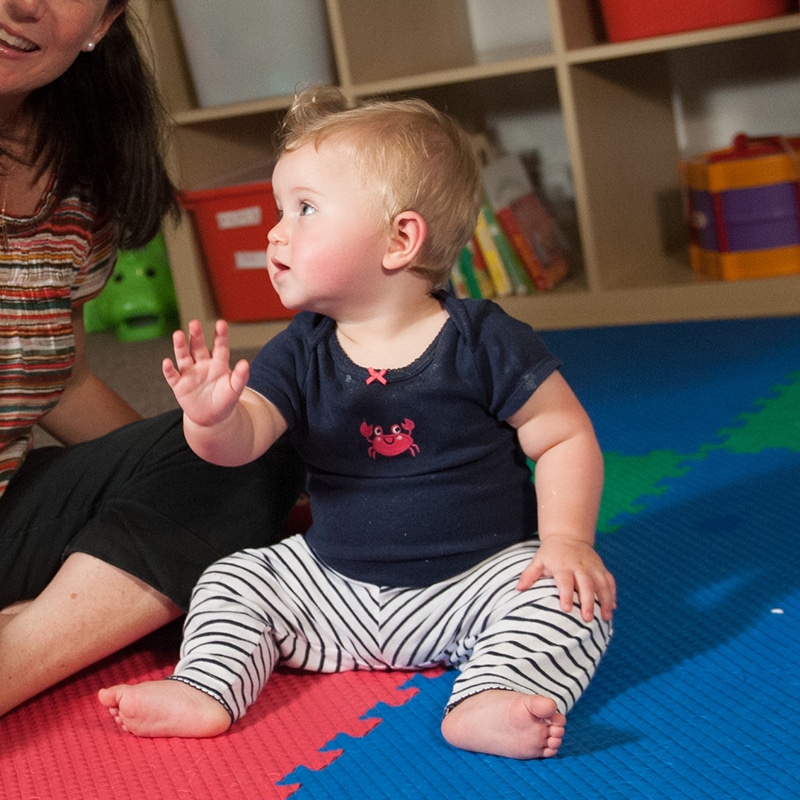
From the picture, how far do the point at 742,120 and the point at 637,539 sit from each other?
4.69 ft

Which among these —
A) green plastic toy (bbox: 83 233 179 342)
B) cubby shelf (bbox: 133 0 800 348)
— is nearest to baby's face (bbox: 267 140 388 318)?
cubby shelf (bbox: 133 0 800 348)

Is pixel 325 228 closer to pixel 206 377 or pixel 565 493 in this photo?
pixel 206 377

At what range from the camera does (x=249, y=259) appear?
2285mm

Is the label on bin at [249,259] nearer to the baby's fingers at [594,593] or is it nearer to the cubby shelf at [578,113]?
the cubby shelf at [578,113]

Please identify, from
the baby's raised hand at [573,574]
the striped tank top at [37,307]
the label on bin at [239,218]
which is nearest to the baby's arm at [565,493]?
the baby's raised hand at [573,574]

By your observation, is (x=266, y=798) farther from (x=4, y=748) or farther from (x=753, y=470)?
(x=753, y=470)

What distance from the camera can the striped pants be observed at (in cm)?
87

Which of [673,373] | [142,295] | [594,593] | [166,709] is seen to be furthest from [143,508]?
[142,295]

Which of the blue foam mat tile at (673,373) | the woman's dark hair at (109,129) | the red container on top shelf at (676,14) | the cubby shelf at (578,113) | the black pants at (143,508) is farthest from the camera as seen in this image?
the cubby shelf at (578,113)

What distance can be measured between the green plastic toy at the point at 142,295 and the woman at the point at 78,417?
49.8 inches

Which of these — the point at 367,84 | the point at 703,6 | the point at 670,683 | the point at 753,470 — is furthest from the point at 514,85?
the point at 670,683

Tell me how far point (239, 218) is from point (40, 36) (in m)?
1.27

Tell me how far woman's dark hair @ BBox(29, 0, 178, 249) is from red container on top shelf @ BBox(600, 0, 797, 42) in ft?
3.49

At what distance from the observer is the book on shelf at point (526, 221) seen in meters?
2.19
